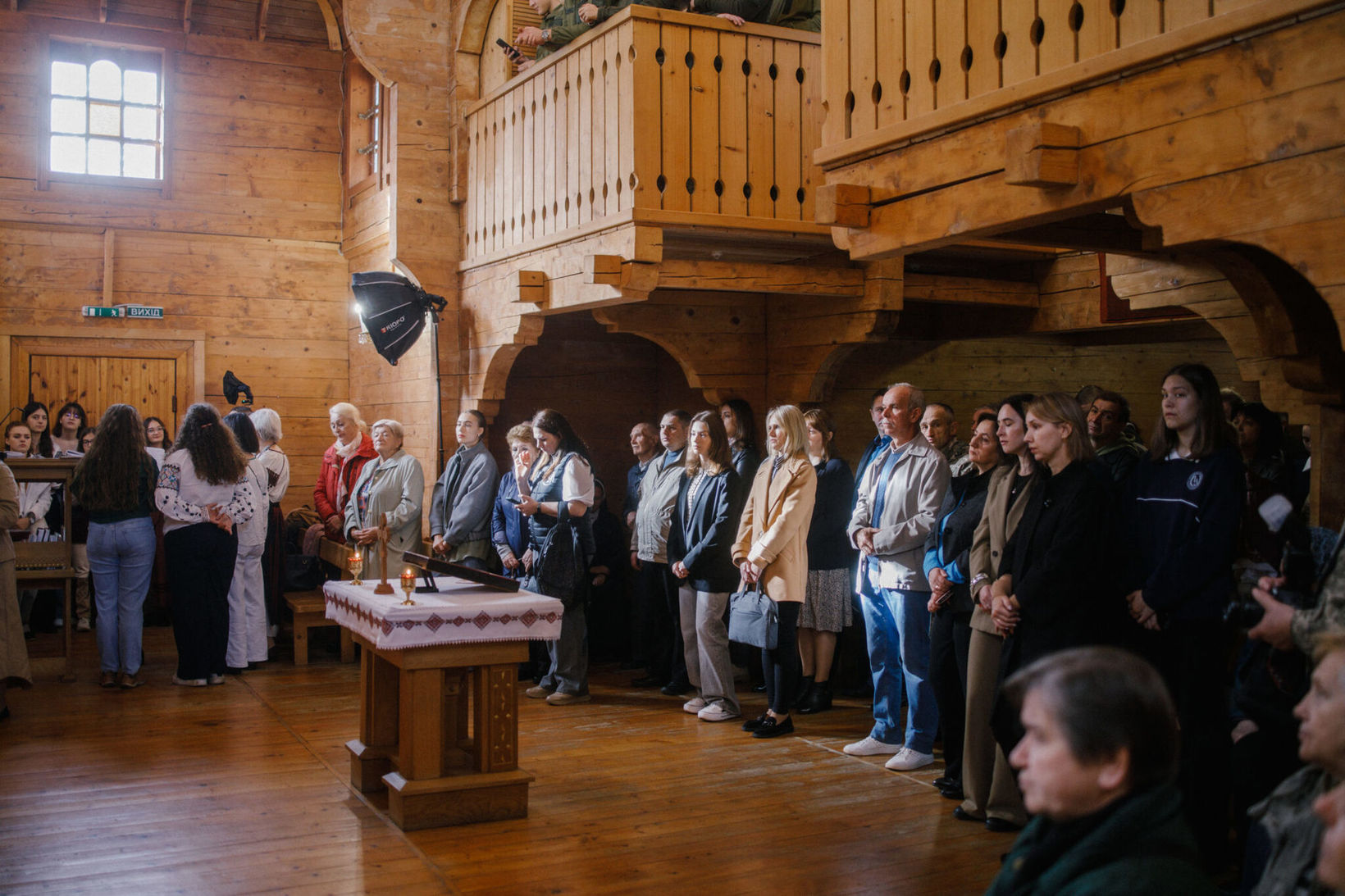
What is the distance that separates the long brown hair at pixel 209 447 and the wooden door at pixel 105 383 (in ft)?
9.93

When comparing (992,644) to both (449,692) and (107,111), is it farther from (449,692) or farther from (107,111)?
(107,111)

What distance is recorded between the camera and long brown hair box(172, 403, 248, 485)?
668cm

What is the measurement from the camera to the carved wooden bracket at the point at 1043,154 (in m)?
3.65

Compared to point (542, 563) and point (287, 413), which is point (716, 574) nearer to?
point (542, 563)

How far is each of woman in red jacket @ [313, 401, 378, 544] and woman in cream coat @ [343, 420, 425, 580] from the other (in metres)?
0.40

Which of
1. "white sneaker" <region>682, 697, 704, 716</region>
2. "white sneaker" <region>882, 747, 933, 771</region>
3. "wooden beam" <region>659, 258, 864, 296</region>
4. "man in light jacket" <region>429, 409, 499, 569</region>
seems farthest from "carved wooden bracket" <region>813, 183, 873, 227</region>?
"man in light jacket" <region>429, 409, 499, 569</region>

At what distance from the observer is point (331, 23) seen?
374 inches

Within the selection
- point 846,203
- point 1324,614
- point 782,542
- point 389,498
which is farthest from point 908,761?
point 389,498

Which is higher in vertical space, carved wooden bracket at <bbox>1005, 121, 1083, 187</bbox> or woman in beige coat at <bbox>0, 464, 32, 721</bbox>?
carved wooden bracket at <bbox>1005, 121, 1083, 187</bbox>

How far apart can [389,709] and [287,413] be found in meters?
5.64

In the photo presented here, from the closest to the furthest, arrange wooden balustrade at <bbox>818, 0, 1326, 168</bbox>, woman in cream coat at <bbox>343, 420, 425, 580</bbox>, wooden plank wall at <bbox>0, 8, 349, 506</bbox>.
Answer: wooden balustrade at <bbox>818, 0, 1326, 168</bbox> < woman in cream coat at <bbox>343, 420, 425, 580</bbox> < wooden plank wall at <bbox>0, 8, 349, 506</bbox>

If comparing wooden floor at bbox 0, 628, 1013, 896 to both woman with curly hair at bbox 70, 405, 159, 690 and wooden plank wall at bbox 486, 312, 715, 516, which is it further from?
wooden plank wall at bbox 486, 312, 715, 516

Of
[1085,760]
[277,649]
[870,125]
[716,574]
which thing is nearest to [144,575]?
[277,649]

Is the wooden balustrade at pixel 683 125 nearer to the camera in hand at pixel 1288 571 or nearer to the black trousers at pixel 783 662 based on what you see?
the black trousers at pixel 783 662
